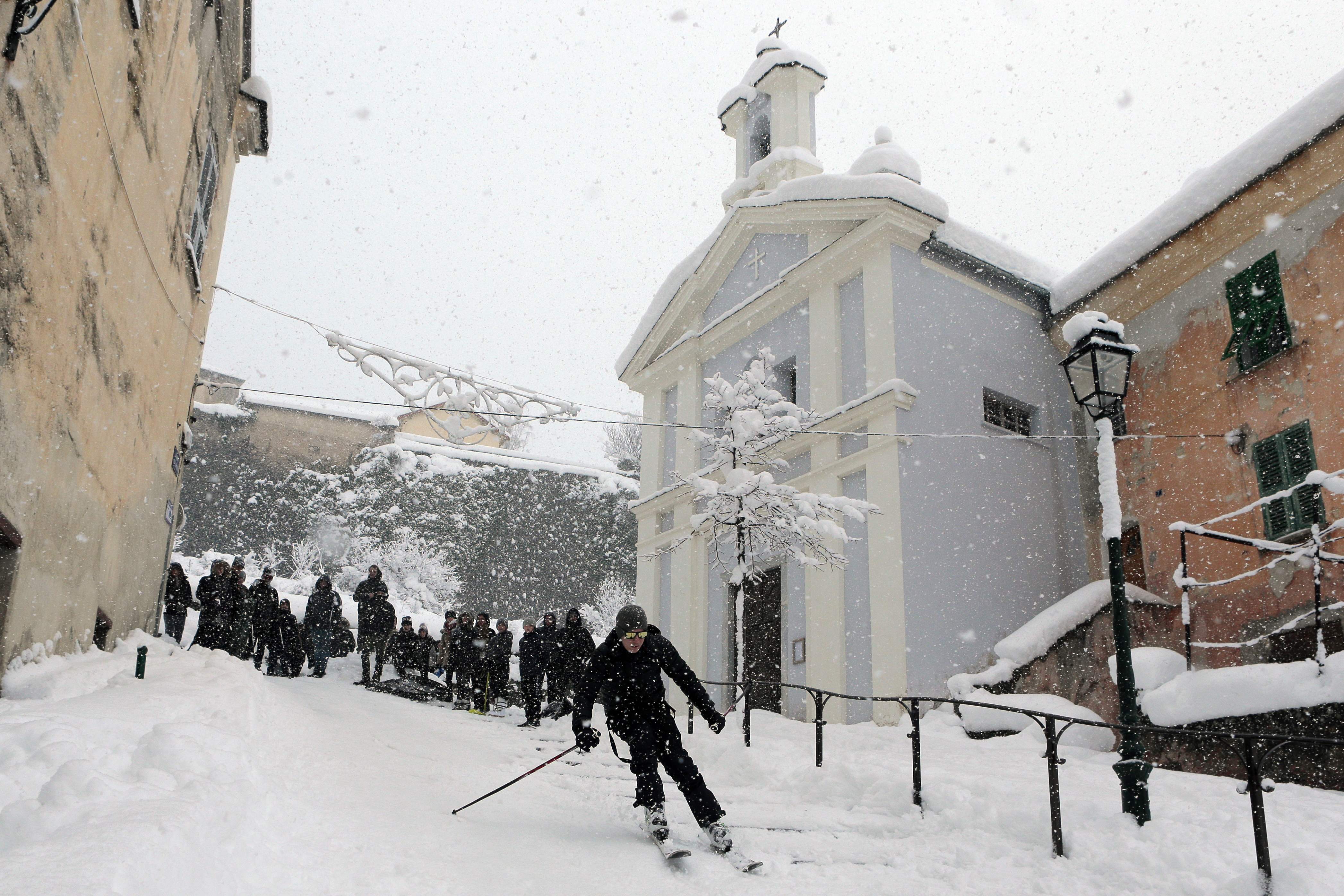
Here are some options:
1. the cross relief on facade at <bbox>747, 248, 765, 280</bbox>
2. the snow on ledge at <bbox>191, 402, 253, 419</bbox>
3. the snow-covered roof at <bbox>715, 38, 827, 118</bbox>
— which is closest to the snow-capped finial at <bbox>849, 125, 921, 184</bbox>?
the cross relief on facade at <bbox>747, 248, 765, 280</bbox>

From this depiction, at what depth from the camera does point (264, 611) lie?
557 inches

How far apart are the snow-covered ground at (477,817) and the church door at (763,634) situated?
234 inches

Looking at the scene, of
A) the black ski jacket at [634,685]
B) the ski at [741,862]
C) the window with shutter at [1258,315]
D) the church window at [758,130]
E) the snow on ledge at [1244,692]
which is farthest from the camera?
the church window at [758,130]

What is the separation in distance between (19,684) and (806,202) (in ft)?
41.0

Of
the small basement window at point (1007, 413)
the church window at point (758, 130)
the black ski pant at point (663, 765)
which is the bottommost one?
the black ski pant at point (663, 765)

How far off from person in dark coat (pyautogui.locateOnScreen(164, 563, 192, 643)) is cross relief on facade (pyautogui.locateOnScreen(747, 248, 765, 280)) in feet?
33.8

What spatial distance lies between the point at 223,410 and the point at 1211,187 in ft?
88.5

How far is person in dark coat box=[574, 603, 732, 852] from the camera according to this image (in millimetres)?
5504

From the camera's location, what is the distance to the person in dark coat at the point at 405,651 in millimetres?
16547

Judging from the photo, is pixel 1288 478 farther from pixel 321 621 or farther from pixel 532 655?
pixel 321 621

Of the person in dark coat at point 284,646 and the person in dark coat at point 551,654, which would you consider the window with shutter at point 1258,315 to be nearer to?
the person in dark coat at point 551,654

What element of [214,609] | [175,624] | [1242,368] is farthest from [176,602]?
[1242,368]

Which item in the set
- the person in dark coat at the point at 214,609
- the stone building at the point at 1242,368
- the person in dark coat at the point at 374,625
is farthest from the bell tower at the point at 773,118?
the person in dark coat at the point at 214,609

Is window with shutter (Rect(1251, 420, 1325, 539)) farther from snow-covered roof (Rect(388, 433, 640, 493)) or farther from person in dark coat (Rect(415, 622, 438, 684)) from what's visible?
snow-covered roof (Rect(388, 433, 640, 493))
